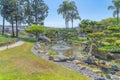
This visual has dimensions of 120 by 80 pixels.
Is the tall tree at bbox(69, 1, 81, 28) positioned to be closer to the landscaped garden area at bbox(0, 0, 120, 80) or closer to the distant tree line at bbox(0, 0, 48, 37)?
the landscaped garden area at bbox(0, 0, 120, 80)

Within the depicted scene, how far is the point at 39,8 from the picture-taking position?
57656mm

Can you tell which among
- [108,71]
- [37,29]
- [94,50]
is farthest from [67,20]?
[108,71]

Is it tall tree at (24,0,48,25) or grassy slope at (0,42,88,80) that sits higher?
tall tree at (24,0,48,25)

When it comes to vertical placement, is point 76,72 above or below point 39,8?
below

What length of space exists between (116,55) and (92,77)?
1552 cm

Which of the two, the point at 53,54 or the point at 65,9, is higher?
the point at 65,9

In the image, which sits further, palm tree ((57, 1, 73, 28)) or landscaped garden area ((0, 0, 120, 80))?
palm tree ((57, 1, 73, 28))

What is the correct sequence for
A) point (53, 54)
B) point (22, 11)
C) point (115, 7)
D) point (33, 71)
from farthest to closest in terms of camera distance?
point (115, 7) < point (22, 11) < point (53, 54) < point (33, 71)

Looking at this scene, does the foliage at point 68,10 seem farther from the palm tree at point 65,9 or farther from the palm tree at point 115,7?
the palm tree at point 115,7

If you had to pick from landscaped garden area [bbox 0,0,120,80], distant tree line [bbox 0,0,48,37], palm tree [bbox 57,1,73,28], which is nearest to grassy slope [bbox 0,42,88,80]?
landscaped garden area [bbox 0,0,120,80]

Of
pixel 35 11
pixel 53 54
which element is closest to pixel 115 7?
pixel 35 11

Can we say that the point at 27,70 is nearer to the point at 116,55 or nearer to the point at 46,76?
the point at 46,76

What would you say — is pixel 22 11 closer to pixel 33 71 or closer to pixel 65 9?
pixel 65 9

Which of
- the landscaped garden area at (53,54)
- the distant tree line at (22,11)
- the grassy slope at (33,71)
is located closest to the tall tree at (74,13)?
the landscaped garden area at (53,54)
